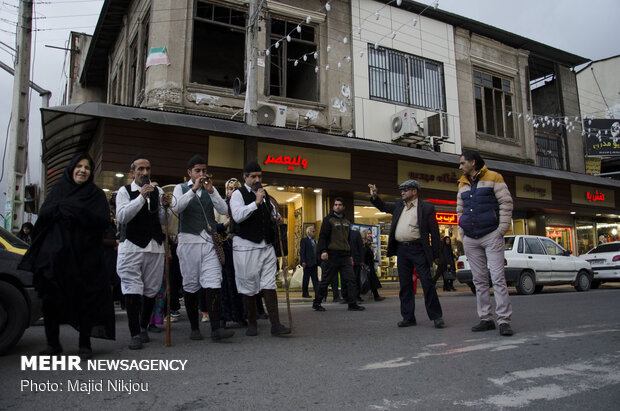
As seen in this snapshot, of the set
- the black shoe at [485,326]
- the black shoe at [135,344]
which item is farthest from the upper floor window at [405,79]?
the black shoe at [135,344]

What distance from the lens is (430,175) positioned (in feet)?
54.2

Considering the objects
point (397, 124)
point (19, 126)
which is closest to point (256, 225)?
point (19, 126)

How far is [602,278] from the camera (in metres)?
14.2

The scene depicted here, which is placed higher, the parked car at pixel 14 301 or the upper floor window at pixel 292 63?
the upper floor window at pixel 292 63

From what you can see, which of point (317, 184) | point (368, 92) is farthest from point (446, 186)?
point (317, 184)

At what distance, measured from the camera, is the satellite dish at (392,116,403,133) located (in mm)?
16000

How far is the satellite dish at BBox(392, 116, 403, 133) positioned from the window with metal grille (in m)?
8.81

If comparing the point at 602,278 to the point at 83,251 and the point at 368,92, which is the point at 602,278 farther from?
the point at 83,251

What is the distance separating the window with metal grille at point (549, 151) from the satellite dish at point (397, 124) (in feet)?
→ 28.9

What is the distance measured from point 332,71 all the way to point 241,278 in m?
12.0

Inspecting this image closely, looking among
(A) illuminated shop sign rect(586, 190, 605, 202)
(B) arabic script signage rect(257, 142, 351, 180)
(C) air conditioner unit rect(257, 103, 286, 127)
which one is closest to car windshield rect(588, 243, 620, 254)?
(A) illuminated shop sign rect(586, 190, 605, 202)

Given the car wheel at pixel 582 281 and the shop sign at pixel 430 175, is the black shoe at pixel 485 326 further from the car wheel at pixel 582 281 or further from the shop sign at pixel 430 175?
the shop sign at pixel 430 175

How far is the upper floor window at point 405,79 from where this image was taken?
16.5 metres

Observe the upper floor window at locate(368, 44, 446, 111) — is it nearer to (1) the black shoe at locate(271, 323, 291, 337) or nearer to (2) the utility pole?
(2) the utility pole
